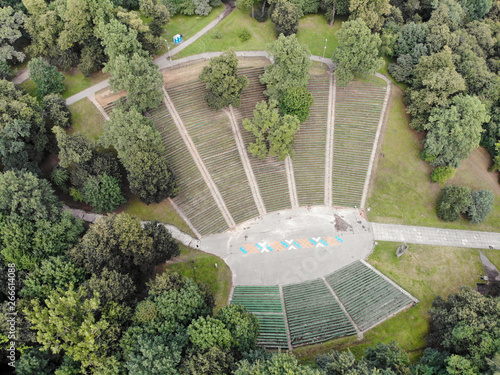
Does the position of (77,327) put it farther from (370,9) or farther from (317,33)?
(370,9)

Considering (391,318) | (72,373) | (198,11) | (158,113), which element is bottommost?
(391,318)

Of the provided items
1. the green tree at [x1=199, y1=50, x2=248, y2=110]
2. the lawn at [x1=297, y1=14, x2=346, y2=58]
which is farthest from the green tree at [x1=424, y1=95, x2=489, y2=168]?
the green tree at [x1=199, y1=50, x2=248, y2=110]

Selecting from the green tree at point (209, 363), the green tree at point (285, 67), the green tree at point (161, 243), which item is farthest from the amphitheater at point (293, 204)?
the green tree at point (209, 363)

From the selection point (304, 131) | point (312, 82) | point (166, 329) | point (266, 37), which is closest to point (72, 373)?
point (166, 329)

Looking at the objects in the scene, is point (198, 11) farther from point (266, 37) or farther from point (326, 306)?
point (326, 306)

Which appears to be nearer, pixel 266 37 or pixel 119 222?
pixel 119 222

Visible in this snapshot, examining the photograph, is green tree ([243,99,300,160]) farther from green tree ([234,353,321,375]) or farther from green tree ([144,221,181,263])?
green tree ([234,353,321,375])

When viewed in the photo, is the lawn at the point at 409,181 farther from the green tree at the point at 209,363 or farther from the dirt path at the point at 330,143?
the green tree at the point at 209,363
